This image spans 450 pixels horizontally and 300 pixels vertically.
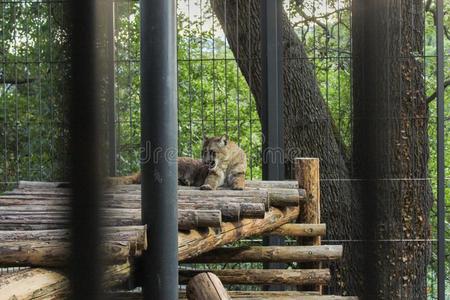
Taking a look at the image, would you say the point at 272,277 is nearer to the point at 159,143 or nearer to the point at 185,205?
the point at 185,205

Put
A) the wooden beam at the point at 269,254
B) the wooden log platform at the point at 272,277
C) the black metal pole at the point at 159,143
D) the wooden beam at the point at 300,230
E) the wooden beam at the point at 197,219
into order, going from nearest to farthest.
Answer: the black metal pole at the point at 159,143 → the wooden beam at the point at 197,219 → the wooden log platform at the point at 272,277 → the wooden beam at the point at 269,254 → the wooden beam at the point at 300,230

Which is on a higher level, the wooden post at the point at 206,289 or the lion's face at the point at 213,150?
the lion's face at the point at 213,150

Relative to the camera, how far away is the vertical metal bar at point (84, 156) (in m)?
0.54

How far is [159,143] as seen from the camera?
2.30 m

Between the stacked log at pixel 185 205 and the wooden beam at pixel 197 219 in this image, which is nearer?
the stacked log at pixel 185 205

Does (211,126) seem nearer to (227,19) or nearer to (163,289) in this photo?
(227,19)

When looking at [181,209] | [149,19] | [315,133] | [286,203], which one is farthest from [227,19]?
[149,19]

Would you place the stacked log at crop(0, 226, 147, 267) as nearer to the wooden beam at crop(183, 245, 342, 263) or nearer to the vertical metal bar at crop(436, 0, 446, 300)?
the wooden beam at crop(183, 245, 342, 263)

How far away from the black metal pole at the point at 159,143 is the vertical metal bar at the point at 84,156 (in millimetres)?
1698

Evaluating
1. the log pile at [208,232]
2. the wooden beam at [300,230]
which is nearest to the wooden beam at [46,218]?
the log pile at [208,232]

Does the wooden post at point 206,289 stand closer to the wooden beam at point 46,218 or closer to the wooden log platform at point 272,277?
the wooden beam at point 46,218

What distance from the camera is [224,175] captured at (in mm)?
4594

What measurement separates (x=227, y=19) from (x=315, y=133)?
113 cm

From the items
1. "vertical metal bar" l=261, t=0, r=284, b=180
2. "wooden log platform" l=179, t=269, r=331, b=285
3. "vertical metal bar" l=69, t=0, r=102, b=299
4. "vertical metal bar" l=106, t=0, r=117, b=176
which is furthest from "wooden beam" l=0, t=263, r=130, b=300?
"vertical metal bar" l=261, t=0, r=284, b=180
